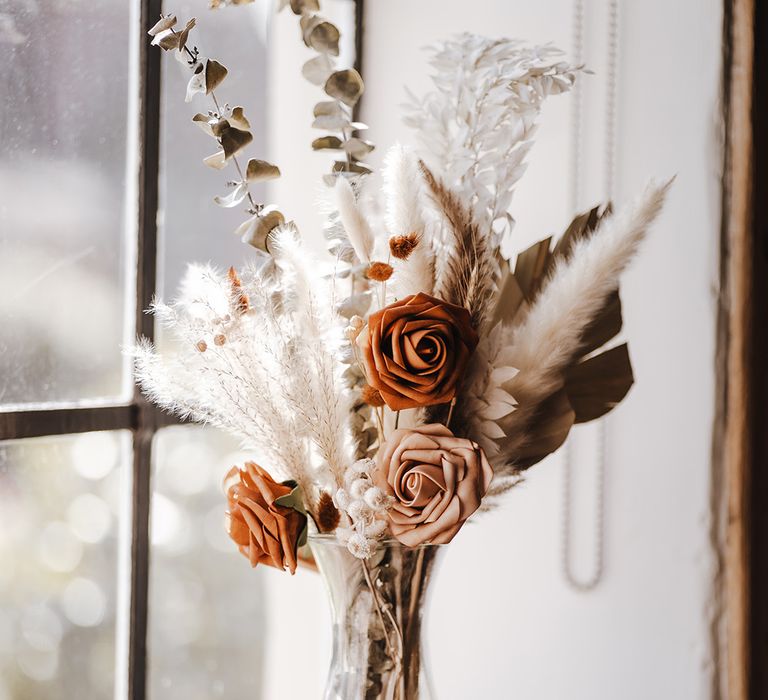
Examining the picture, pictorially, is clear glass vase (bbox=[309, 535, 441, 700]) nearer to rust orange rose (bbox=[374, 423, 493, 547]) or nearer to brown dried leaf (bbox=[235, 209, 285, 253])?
rust orange rose (bbox=[374, 423, 493, 547])

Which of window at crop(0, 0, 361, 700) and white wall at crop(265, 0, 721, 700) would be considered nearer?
window at crop(0, 0, 361, 700)

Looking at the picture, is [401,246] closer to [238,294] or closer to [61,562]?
[238,294]

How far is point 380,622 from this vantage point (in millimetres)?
688

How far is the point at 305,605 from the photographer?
1.14 m

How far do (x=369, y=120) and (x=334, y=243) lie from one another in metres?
0.47

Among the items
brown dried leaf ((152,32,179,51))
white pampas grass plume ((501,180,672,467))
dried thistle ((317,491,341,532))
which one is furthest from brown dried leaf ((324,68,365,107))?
dried thistle ((317,491,341,532))

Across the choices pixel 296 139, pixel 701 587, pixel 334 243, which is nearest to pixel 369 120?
pixel 296 139

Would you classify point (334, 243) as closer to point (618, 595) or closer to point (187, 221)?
point (187, 221)

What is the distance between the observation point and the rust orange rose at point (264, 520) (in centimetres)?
64

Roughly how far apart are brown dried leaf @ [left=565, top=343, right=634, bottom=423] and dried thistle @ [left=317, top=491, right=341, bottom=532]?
0.22 meters

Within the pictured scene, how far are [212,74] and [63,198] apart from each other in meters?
0.25

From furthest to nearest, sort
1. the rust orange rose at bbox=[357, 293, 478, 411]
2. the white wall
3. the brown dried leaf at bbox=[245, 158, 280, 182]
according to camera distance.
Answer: the white wall → the brown dried leaf at bbox=[245, 158, 280, 182] → the rust orange rose at bbox=[357, 293, 478, 411]

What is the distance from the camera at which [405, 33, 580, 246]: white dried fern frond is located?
26.5 inches

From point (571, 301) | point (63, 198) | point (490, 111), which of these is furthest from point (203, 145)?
point (571, 301)
